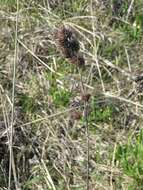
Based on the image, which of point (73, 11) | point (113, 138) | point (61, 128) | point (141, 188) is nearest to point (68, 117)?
point (61, 128)

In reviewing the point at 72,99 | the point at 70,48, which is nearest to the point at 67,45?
the point at 70,48

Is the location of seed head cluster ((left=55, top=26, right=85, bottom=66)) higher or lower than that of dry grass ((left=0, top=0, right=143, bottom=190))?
higher

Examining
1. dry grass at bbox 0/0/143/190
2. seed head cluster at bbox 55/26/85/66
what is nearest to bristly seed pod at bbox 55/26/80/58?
seed head cluster at bbox 55/26/85/66

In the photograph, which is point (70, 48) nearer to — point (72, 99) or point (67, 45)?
point (67, 45)

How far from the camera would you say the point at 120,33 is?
98.2 inches

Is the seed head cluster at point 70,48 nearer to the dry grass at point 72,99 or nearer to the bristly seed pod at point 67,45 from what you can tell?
the bristly seed pod at point 67,45

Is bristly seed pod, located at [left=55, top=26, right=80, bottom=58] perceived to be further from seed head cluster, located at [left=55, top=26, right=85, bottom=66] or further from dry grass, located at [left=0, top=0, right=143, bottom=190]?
dry grass, located at [left=0, top=0, right=143, bottom=190]

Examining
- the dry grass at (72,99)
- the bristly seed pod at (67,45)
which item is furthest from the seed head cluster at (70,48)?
the dry grass at (72,99)

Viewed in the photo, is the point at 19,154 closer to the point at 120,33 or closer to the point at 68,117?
the point at 68,117

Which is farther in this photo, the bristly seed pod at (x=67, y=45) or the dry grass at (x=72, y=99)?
the dry grass at (x=72, y=99)

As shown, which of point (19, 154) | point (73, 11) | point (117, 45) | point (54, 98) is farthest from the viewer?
point (73, 11)

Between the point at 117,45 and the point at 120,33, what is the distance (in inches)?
2.9

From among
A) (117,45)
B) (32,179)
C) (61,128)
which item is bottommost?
(32,179)

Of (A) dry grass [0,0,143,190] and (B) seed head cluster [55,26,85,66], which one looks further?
(A) dry grass [0,0,143,190]
